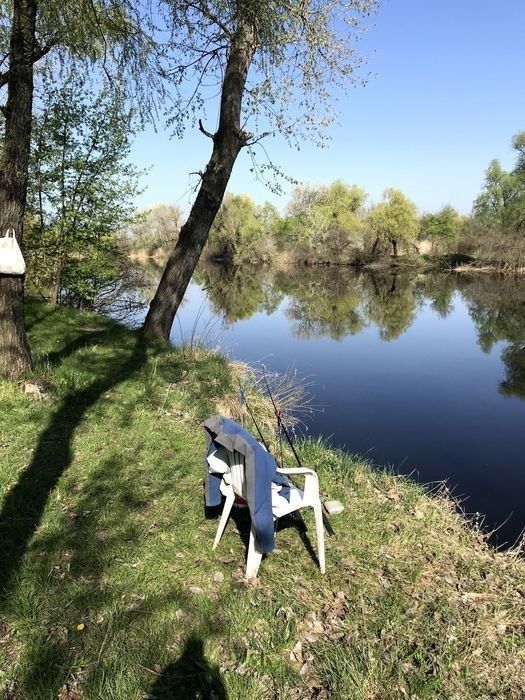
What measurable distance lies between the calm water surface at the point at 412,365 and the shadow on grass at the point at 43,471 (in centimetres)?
415

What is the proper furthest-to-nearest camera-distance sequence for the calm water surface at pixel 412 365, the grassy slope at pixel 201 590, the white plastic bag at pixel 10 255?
the calm water surface at pixel 412 365 < the white plastic bag at pixel 10 255 < the grassy slope at pixel 201 590

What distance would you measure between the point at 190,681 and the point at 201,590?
27.0 inches

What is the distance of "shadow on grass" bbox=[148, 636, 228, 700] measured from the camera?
102 inches

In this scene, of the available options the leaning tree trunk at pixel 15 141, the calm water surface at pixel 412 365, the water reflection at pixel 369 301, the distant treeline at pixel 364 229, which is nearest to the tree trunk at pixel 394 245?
the distant treeline at pixel 364 229

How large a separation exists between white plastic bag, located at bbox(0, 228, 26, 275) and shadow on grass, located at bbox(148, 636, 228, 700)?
15.2 ft

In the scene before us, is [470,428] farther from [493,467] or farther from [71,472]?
[71,472]

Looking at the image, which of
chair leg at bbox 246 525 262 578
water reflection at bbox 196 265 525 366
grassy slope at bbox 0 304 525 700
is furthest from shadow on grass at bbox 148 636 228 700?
water reflection at bbox 196 265 525 366

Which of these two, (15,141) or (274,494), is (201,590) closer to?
(274,494)

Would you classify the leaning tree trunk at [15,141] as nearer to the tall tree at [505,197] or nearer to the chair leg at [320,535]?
the chair leg at [320,535]

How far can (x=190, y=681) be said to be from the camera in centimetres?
269

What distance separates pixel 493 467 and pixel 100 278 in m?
11.0

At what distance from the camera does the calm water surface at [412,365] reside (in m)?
8.04

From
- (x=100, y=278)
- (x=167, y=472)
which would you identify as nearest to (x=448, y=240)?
(x=100, y=278)

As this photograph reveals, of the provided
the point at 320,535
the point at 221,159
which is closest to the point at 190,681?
the point at 320,535
